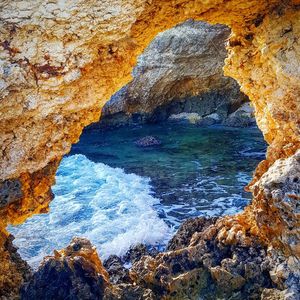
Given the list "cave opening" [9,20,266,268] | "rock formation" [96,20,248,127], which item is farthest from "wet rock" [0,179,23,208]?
"rock formation" [96,20,248,127]

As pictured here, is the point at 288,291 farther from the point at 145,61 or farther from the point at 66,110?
the point at 145,61

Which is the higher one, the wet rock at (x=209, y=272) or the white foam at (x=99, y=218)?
the wet rock at (x=209, y=272)

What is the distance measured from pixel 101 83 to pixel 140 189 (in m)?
6.89

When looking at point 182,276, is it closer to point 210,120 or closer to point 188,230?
point 188,230

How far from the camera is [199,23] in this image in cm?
1877

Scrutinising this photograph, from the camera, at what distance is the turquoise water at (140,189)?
27.3ft

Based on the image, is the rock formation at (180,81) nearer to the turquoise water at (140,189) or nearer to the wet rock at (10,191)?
the turquoise water at (140,189)

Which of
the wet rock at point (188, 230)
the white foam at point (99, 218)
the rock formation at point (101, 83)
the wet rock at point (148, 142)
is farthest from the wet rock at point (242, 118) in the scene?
the rock formation at point (101, 83)

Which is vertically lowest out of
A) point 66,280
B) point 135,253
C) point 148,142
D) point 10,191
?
point 135,253

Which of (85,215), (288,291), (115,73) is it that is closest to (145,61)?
(85,215)

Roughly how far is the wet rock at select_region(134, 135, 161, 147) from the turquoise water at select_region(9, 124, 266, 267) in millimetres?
318

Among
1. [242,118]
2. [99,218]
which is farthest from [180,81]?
[99,218]

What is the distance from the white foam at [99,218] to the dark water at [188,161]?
1.75 feet

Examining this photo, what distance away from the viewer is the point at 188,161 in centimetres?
1362
